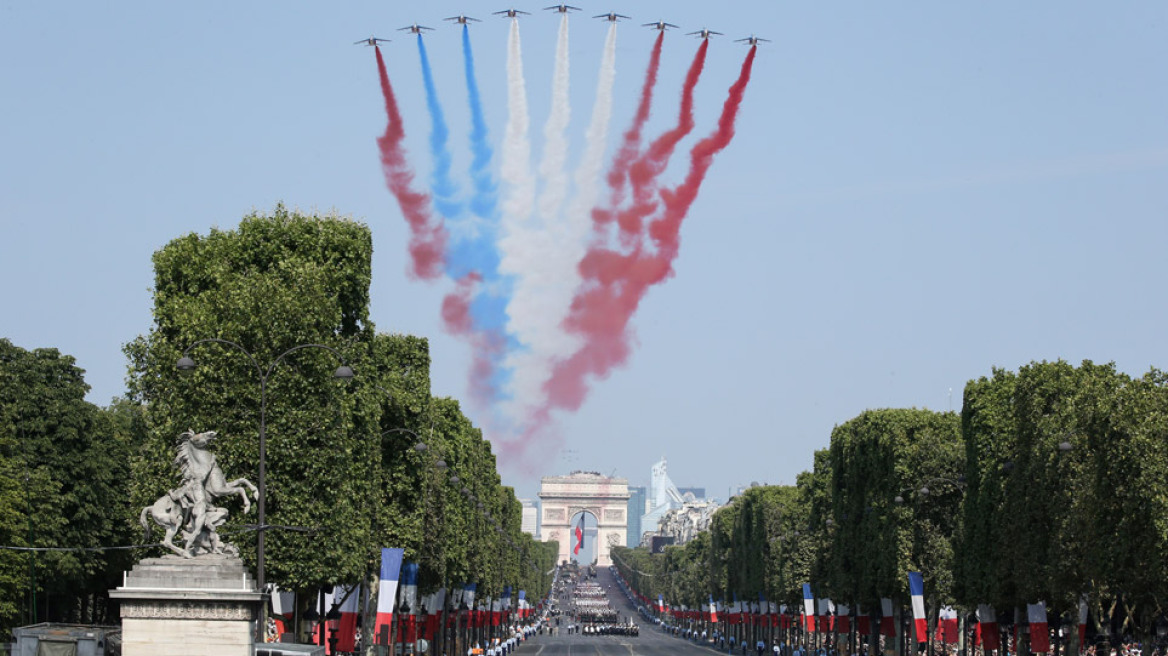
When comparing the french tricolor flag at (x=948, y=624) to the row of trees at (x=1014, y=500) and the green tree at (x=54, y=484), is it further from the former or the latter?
the green tree at (x=54, y=484)

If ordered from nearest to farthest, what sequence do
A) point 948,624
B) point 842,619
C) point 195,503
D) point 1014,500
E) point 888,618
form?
point 195,503
point 1014,500
point 888,618
point 948,624
point 842,619

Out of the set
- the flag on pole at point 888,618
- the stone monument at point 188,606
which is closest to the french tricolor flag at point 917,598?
the flag on pole at point 888,618

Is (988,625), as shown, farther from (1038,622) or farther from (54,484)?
(54,484)

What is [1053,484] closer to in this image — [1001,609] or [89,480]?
[1001,609]

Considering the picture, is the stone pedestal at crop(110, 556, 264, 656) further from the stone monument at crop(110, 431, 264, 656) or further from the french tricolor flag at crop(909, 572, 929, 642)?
the french tricolor flag at crop(909, 572, 929, 642)

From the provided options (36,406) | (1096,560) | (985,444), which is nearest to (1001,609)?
(985,444)

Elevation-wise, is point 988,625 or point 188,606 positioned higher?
point 188,606

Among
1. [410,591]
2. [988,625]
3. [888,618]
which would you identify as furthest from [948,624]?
[410,591]
